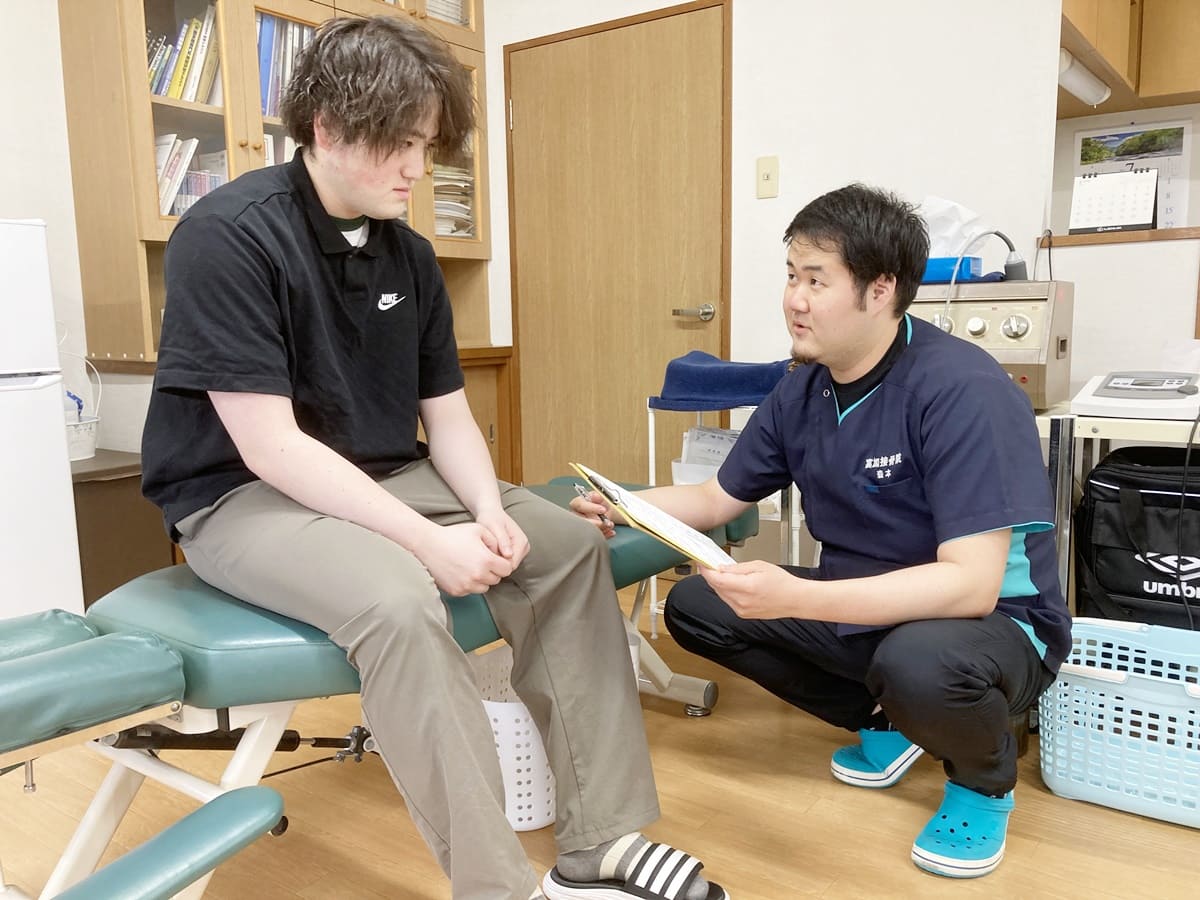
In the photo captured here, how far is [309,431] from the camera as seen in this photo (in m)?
1.33

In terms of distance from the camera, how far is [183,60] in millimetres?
2475

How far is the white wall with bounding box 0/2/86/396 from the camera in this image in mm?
2441

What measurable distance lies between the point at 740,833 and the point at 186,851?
2.98 feet

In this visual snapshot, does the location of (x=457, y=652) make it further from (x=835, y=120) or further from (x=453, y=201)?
(x=453, y=201)

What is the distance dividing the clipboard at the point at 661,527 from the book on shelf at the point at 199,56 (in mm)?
1851

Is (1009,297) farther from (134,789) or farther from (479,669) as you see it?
(134,789)

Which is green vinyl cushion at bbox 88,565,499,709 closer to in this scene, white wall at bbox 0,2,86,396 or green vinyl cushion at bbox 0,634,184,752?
green vinyl cushion at bbox 0,634,184,752

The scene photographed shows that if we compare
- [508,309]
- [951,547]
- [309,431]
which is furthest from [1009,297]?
[508,309]

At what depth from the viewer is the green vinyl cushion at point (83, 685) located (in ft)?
2.92

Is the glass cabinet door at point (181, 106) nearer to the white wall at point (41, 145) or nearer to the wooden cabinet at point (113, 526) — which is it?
the white wall at point (41, 145)

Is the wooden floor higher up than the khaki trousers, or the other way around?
the khaki trousers

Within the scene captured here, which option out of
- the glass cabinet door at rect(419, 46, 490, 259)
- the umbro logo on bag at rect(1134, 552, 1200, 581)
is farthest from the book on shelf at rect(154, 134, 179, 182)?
the umbro logo on bag at rect(1134, 552, 1200, 581)

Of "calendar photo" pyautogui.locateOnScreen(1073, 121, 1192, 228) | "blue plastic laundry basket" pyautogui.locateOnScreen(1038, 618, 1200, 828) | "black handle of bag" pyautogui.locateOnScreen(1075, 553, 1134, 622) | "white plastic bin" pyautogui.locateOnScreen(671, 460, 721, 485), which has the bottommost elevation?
"blue plastic laundry basket" pyautogui.locateOnScreen(1038, 618, 1200, 828)

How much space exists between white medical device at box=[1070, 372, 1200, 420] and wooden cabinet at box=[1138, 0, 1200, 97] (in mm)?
1813
